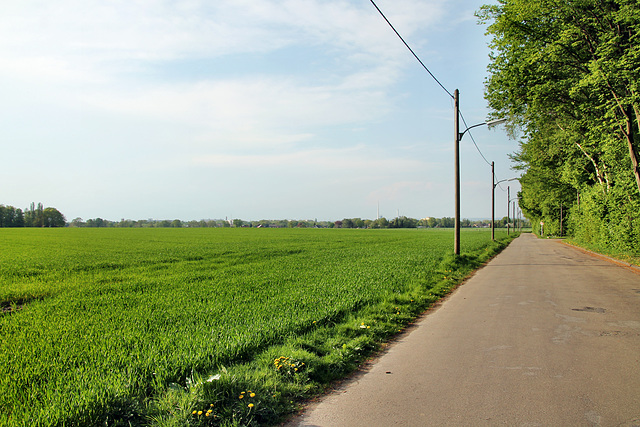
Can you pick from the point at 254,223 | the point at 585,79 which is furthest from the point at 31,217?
the point at 585,79

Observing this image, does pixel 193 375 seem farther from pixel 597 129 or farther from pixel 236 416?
pixel 597 129

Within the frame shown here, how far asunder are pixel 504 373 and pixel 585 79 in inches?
633

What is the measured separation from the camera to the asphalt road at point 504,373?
11.7 ft

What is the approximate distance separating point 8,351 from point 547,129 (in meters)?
32.5

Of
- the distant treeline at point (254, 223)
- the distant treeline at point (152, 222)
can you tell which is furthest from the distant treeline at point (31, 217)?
the distant treeline at point (254, 223)

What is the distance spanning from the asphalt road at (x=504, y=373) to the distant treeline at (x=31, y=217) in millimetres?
152460

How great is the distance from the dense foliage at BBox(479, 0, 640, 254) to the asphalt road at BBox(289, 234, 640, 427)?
38.3 ft

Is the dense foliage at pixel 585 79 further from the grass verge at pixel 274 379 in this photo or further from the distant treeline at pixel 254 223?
the distant treeline at pixel 254 223

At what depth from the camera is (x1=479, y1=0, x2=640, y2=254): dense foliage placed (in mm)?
15820

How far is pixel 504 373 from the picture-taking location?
15.2 feet

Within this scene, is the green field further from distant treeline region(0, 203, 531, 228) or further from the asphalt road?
distant treeline region(0, 203, 531, 228)

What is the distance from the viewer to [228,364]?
4.78 metres

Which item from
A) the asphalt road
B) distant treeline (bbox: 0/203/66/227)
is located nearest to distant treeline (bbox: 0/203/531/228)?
distant treeline (bbox: 0/203/66/227)

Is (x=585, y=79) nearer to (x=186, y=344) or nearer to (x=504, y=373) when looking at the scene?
(x=504, y=373)
